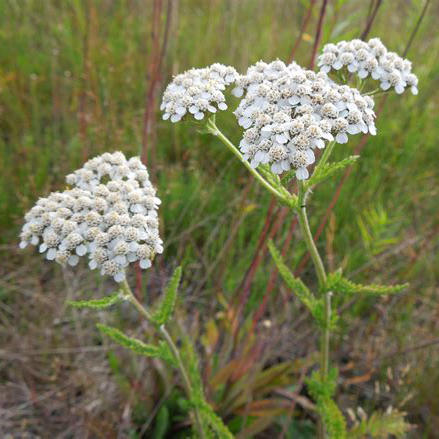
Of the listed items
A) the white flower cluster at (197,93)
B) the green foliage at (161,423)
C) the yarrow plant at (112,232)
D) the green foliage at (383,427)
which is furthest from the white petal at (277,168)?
the green foliage at (161,423)

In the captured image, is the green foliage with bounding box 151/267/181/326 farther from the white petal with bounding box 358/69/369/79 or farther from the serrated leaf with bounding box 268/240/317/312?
the white petal with bounding box 358/69/369/79

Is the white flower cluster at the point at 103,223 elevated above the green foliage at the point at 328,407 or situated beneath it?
elevated above

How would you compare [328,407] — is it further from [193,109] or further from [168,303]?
[193,109]

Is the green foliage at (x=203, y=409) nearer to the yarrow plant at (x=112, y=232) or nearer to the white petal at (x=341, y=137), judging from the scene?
the yarrow plant at (x=112, y=232)

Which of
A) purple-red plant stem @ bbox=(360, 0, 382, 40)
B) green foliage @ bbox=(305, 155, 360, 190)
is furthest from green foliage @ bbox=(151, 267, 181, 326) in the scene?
purple-red plant stem @ bbox=(360, 0, 382, 40)

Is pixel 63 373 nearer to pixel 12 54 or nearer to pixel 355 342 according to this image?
pixel 355 342

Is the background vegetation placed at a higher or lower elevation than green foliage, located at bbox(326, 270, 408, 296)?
lower
